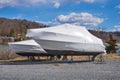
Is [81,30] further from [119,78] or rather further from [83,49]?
[119,78]

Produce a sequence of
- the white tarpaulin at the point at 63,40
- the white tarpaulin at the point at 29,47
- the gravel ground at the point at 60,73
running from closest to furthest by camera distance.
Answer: the gravel ground at the point at 60,73
the white tarpaulin at the point at 63,40
the white tarpaulin at the point at 29,47

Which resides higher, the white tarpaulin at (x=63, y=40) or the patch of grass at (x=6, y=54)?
the white tarpaulin at (x=63, y=40)

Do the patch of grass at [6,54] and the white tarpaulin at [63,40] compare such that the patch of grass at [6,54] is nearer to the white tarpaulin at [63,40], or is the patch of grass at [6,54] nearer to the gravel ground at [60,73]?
the white tarpaulin at [63,40]

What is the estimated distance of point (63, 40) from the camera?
2591 centimetres

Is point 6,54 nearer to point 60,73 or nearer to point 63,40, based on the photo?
point 63,40

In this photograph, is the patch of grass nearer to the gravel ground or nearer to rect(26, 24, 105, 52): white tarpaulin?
rect(26, 24, 105, 52): white tarpaulin

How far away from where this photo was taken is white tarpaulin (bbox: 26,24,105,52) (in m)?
25.8

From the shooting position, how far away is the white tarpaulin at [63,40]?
25797mm

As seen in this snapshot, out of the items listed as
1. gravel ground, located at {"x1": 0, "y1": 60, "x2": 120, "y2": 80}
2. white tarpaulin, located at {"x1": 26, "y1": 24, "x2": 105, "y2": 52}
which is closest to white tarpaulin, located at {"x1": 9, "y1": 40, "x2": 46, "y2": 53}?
white tarpaulin, located at {"x1": 26, "y1": 24, "x2": 105, "y2": 52}

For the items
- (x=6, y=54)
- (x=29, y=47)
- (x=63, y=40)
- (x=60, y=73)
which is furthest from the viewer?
(x=6, y=54)

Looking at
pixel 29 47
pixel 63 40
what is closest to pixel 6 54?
pixel 29 47

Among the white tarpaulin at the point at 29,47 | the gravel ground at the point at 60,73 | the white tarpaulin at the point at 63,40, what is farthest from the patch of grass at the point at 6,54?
the gravel ground at the point at 60,73

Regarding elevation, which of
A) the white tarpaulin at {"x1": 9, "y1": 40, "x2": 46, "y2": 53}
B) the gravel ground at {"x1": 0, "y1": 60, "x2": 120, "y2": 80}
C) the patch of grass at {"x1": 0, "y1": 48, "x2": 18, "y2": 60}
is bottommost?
the gravel ground at {"x1": 0, "y1": 60, "x2": 120, "y2": 80}

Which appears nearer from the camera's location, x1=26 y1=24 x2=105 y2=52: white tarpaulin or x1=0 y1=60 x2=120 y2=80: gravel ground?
x1=0 y1=60 x2=120 y2=80: gravel ground
